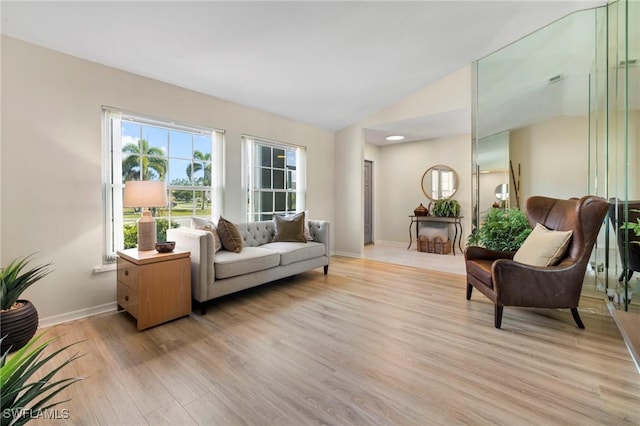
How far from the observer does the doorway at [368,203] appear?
6.66 m

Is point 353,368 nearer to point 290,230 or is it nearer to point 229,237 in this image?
point 229,237

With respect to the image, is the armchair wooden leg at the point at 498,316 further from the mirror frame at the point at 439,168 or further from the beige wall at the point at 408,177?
the mirror frame at the point at 439,168

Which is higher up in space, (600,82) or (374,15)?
(374,15)

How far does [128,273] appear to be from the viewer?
8.18 feet

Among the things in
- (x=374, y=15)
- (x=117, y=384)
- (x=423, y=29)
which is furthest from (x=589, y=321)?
(x=117, y=384)

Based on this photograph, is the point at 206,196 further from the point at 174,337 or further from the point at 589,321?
the point at 589,321

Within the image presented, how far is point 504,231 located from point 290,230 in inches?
101

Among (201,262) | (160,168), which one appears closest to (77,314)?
(201,262)

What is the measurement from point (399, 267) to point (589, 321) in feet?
7.40

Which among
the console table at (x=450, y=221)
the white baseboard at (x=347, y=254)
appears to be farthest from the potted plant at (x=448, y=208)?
the white baseboard at (x=347, y=254)

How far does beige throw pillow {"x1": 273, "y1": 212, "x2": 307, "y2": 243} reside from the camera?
3.94 meters

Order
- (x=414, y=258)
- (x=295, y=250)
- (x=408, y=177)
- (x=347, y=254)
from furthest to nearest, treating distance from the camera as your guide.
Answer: (x=408, y=177)
(x=347, y=254)
(x=414, y=258)
(x=295, y=250)

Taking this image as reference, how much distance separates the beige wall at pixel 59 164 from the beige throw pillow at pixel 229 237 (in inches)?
42.8

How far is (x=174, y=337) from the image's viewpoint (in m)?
2.26
